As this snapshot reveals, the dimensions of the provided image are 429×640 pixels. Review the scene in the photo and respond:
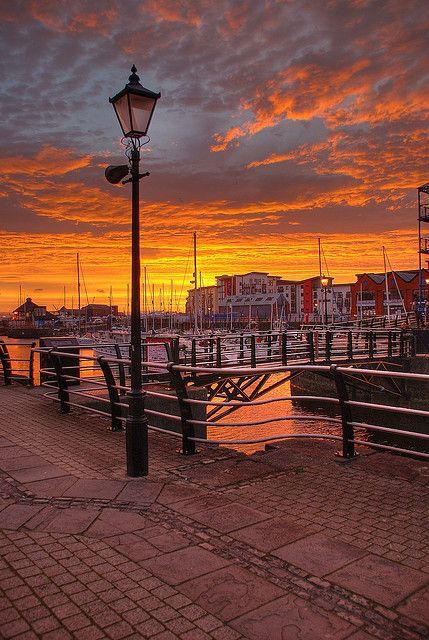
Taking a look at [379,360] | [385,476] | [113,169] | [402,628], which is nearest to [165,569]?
[402,628]

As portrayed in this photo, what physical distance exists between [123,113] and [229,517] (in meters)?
4.66

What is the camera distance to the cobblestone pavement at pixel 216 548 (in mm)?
3219

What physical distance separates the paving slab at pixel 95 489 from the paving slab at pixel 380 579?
8.56 feet

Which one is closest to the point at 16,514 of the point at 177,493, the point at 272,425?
the point at 177,493

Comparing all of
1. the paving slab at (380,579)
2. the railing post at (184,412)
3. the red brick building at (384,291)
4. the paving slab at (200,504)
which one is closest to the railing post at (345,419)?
the railing post at (184,412)

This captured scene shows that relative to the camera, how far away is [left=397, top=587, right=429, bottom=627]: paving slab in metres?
3.23

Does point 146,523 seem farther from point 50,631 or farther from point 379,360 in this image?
point 379,360

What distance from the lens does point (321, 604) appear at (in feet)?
11.1

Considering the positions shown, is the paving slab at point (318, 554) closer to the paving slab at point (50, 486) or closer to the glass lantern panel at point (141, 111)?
the paving slab at point (50, 486)

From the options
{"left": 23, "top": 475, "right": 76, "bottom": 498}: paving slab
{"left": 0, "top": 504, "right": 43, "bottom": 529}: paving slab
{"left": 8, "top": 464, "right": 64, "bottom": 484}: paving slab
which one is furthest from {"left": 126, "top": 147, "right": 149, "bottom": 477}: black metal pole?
{"left": 0, "top": 504, "right": 43, "bottom": 529}: paving slab

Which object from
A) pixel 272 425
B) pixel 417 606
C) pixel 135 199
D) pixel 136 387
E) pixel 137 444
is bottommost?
pixel 272 425

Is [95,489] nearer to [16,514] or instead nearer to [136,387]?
[16,514]

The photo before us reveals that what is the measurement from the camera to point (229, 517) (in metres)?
4.85

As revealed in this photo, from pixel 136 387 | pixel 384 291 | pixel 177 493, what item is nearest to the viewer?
pixel 177 493
